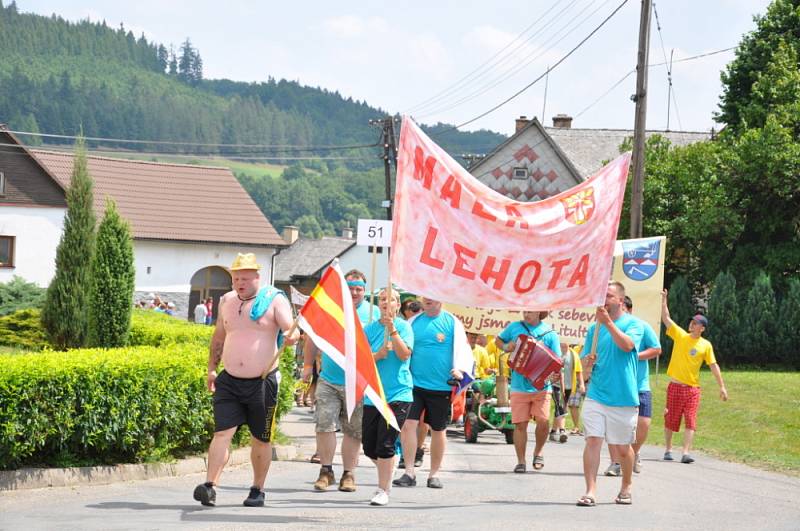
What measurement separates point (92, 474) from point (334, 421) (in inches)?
84.1

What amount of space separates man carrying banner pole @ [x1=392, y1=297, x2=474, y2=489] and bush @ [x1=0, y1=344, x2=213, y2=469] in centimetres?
218

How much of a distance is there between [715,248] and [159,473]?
3148 cm

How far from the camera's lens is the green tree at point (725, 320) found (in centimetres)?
3731

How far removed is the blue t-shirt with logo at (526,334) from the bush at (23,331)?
1609cm

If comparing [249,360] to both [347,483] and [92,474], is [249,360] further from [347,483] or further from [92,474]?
[92,474]

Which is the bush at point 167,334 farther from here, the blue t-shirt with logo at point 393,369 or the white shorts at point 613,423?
the white shorts at point 613,423

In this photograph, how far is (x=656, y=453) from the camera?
670 inches

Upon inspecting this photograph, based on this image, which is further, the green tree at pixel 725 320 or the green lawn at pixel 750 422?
the green tree at pixel 725 320

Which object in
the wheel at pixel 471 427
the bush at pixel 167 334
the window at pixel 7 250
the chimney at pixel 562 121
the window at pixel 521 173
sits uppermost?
the chimney at pixel 562 121

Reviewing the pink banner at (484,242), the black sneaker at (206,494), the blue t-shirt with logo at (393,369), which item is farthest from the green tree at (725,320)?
the black sneaker at (206,494)

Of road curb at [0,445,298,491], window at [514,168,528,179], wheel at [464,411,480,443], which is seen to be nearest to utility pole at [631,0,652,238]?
wheel at [464,411,480,443]

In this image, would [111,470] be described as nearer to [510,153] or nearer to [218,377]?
[218,377]

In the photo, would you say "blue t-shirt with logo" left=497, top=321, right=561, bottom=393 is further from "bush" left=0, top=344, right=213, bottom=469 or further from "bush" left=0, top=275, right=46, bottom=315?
"bush" left=0, top=275, right=46, bottom=315

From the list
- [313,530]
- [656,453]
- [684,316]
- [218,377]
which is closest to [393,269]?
[218,377]
